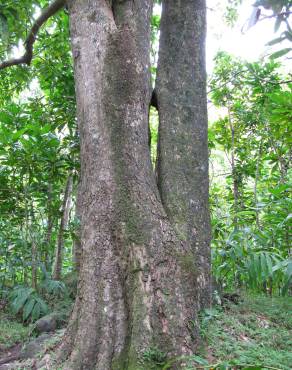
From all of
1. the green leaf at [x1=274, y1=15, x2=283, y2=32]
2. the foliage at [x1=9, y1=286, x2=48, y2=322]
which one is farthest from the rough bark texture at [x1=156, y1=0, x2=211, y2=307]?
the foliage at [x1=9, y1=286, x2=48, y2=322]

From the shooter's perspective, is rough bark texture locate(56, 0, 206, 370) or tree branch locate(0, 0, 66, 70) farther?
tree branch locate(0, 0, 66, 70)

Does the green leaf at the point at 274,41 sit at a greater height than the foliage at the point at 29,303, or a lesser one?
greater

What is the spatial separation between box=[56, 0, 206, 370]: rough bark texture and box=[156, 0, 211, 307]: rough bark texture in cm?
22

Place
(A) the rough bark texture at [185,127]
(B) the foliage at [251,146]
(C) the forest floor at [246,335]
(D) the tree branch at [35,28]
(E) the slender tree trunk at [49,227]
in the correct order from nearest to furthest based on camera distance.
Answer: (C) the forest floor at [246,335] → (A) the rough bark texture at [185,127] → (D) the tree branch at [35,28] → (B) the foliage at [251,146] → (E) the slender tree trunk at [49,227]

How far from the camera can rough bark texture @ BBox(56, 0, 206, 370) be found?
2135 millimetres

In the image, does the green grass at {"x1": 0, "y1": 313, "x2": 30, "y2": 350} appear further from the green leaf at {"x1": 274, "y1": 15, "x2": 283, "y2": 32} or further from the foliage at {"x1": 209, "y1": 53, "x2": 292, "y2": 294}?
the green leaf at {"x1": 274, "y1": 15, "x2": 283, "y2": 32}

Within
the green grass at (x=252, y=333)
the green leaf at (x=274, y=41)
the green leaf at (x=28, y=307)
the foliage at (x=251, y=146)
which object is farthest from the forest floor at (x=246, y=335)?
the green leaf at (x=274, y=41)

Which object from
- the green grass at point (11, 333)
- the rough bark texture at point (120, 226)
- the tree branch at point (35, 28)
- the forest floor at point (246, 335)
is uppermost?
the tree branch at point (35, 28)

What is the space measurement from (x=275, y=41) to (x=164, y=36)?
2.31 meters

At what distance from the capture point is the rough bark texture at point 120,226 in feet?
7.00

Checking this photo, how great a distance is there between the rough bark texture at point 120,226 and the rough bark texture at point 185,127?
8.5 inches

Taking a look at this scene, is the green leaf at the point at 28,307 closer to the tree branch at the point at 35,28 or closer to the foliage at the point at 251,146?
the foliage at the point at 251,146

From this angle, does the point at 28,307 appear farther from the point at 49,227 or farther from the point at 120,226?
the point at 120,226

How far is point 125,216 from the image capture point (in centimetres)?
236
